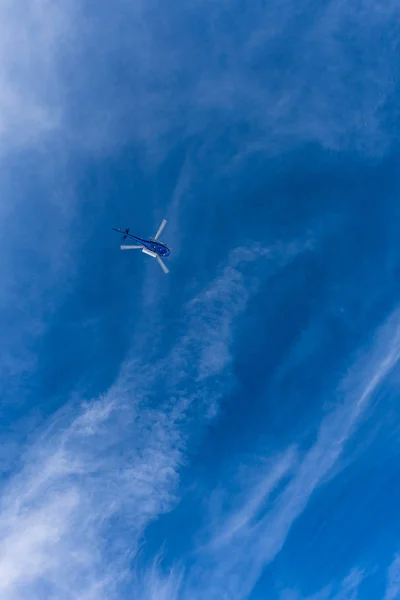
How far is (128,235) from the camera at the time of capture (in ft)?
477

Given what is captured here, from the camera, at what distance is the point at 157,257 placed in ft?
470

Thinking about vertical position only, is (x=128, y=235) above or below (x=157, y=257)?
above

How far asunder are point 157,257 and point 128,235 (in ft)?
44.5
